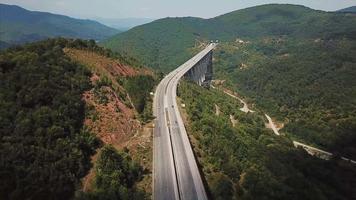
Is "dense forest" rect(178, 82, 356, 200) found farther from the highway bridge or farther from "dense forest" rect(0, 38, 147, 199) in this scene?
"dense forest" rect(0, 38, 147, 199)

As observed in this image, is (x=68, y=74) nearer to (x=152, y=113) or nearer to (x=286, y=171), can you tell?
(x=152, y=113)

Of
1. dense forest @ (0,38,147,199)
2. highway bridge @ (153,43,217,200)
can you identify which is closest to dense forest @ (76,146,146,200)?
dense forest @ (0,38,147,199)

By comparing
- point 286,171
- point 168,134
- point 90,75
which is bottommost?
point 286,171

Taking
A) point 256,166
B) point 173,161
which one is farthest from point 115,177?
point 256,166

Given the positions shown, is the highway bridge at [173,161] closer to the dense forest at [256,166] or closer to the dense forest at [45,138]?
the dense forest at [256,166]

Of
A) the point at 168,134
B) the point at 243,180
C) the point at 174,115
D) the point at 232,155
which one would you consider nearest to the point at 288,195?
the point at 243,180

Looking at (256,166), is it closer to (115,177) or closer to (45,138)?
(115,177)
